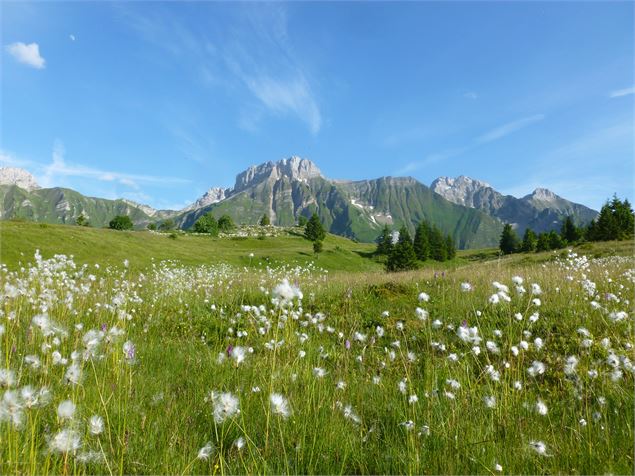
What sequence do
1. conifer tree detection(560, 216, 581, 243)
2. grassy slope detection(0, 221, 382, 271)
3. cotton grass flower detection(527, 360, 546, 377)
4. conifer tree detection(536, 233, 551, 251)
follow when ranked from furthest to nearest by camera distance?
1. conifer tree detection(560, 216, 581, 243)
2. conifer tree detection(536, 233, 551, 251)
3. grassy slope detection(0, 221, 382, 271)
4. cotton grass flower detection(527, 360, 546, 377)

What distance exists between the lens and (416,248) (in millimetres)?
74875

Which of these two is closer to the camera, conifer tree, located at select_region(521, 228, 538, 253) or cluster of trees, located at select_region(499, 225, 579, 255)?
cluster of trees, located at select_region(499, 225, 579, 255)

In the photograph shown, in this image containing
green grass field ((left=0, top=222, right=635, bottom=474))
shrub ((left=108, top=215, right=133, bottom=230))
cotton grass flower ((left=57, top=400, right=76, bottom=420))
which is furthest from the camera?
shrub ((left=108, top=215, right=133, bottom=230))

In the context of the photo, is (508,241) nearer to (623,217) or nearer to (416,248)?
(623,217)

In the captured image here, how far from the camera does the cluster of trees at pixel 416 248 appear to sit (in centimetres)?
5422

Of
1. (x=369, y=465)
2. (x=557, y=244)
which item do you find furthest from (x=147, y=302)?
(x=557, y=244)

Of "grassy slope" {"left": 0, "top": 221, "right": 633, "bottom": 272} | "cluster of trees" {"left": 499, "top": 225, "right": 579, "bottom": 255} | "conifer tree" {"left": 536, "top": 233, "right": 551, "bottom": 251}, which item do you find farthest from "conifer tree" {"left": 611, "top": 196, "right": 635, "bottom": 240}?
"grassy slope" {"left": 0, "top": 221, "right": 633, "bottom": 272}

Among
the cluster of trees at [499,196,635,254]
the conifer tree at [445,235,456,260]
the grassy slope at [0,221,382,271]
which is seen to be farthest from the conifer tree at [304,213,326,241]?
the cluster of trees at [499,196,635,254]

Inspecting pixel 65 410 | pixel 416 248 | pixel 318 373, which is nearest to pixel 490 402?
pixel 318 373

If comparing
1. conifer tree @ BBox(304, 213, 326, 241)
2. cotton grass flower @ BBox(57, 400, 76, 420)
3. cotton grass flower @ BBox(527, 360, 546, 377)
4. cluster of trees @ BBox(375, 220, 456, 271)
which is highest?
conifer tree @ BBox(304, 213, 326, 241)

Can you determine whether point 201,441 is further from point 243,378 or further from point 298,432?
point 243,378

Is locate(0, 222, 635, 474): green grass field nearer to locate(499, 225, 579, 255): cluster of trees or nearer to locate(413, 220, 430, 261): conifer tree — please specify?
locate(499, 225, 579, 255): cluster of trees

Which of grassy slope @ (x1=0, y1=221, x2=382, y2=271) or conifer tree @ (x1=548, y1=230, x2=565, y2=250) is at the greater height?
conifer tree @ (x1=548, y1=230, x2=565, y2=250)

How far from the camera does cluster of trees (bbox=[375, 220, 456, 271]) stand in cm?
5422
